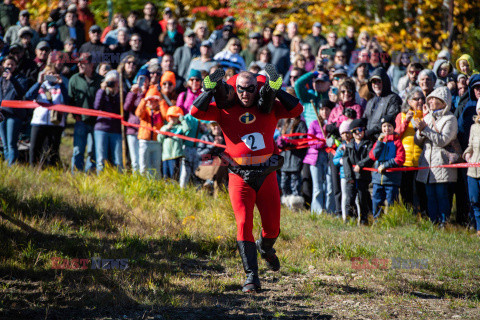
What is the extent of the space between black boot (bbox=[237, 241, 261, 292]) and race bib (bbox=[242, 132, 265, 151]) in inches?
40.9

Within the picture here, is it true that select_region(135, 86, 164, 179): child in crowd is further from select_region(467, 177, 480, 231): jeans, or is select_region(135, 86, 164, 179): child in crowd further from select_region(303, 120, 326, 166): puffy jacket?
select_region(467, 177, 480, 231): jeans

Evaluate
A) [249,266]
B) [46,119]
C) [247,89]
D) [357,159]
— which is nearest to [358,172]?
[357,159]

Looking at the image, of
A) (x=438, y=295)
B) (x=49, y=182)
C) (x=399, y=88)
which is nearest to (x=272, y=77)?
(x=438, y=295)

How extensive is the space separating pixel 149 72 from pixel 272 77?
18.0 ft

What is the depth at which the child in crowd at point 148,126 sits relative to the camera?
10578 mm

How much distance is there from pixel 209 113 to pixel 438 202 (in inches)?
178

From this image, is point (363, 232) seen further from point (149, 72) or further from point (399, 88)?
point (149, 72)

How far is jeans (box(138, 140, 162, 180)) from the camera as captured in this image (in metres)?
10.6

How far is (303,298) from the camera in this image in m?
6.45

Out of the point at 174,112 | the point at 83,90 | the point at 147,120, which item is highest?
the point at 83,90

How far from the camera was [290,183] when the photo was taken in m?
10.5

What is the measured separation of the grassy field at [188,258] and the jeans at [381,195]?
225 millimetres

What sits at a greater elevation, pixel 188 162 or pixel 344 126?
pixel 344 126

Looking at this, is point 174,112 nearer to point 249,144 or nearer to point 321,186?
point 321,186
